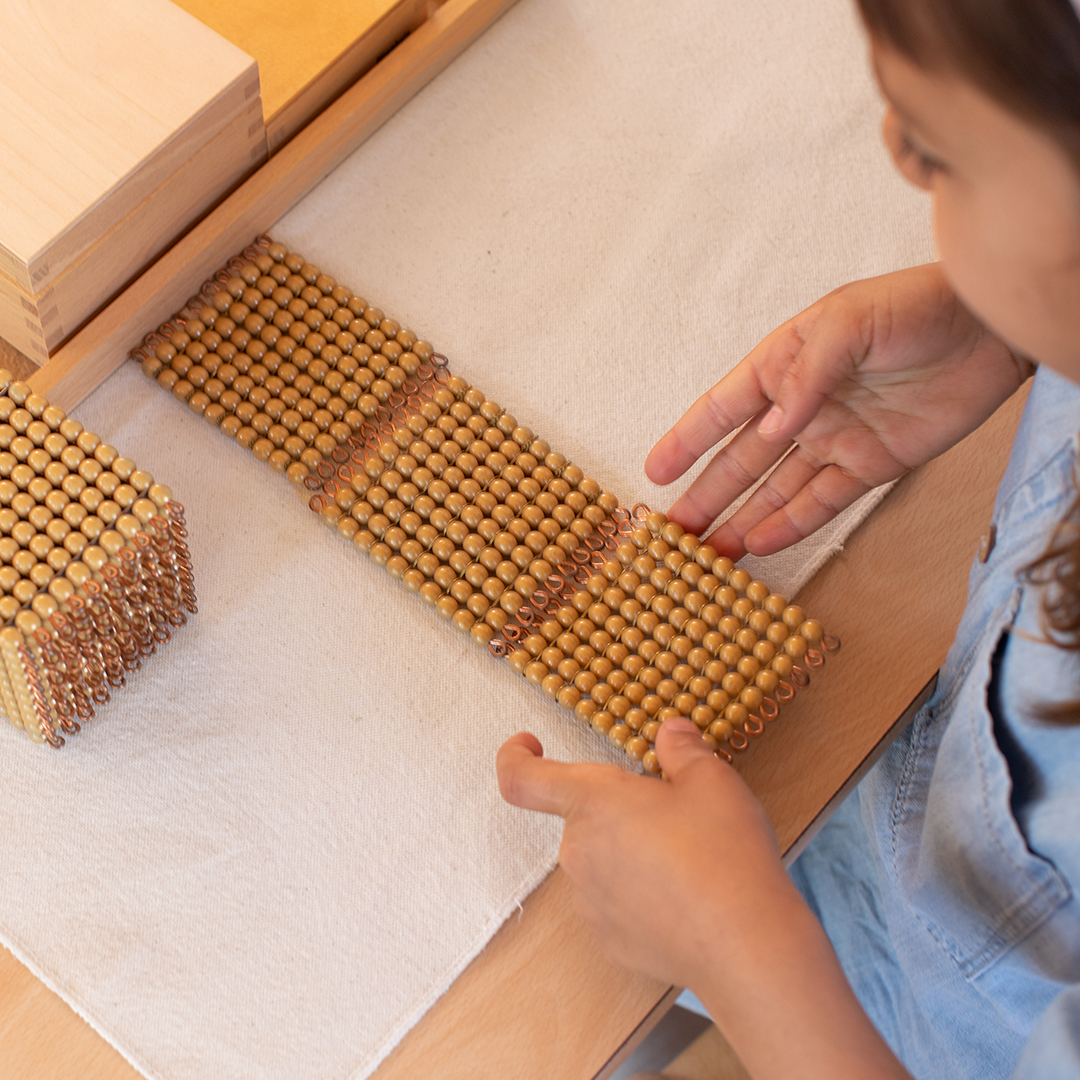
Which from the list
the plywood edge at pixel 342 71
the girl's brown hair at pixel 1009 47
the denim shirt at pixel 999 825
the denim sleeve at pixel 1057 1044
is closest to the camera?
the girl's brown hair at pixel 1009 47

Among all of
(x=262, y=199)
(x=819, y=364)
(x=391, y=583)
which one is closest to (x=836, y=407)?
(x=819, y=364)

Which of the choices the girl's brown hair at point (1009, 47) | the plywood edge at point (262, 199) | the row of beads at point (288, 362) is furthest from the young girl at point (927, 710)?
the plywood edge at point (262, 199)

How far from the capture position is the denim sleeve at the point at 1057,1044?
1.62 ft

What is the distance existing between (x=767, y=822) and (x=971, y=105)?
0.38 metres

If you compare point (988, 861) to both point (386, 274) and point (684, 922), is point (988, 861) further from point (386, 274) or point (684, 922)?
point (386, 274)

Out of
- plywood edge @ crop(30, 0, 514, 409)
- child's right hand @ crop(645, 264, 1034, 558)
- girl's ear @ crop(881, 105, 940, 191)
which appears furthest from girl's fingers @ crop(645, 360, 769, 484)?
plywood edge @ crop(30, 0, 514, 409)

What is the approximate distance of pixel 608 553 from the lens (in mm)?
789

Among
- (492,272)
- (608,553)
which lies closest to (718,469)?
(608,553)

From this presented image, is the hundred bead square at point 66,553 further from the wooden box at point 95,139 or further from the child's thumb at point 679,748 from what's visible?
the child's thumb at point 679,748

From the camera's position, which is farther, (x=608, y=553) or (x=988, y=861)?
(x=608, y=553)

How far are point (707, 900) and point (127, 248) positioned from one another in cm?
56

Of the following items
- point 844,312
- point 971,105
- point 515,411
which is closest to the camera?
point 971,105

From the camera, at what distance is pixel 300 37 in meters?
0.87

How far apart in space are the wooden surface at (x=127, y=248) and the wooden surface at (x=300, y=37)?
0.17ft
